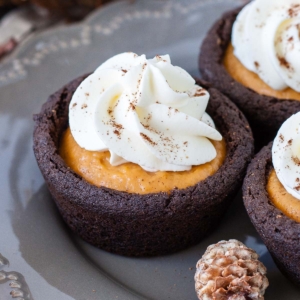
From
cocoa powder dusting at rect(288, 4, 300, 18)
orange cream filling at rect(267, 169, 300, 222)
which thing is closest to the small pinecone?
orange cream filling at rect(267, 169, 300, 222)

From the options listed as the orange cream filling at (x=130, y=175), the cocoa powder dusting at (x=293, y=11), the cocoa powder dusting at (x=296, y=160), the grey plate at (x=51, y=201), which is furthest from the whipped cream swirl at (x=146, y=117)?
the cocoa powder dusting at (x=293, y=11)

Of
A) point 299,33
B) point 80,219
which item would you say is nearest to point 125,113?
point 80,219

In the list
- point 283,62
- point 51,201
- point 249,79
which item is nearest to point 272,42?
point 283,62

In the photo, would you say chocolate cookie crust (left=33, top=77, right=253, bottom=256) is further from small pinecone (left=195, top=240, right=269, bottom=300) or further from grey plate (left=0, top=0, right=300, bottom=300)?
small pinecone (left=195, top=240, right=269, bottom=300)

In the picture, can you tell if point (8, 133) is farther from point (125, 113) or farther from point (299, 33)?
point (299, 33)

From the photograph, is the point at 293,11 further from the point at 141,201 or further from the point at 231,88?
the point at 141,201
